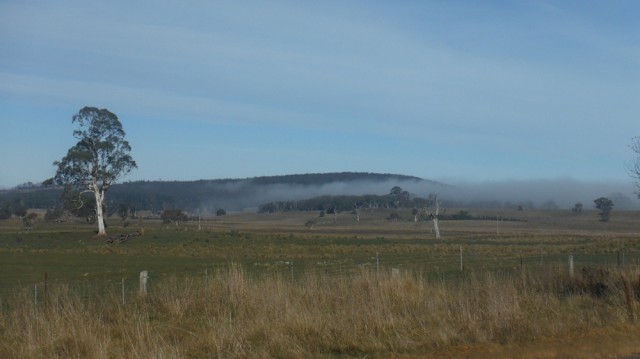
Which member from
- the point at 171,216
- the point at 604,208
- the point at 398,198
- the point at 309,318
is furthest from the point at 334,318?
the point at 398,198

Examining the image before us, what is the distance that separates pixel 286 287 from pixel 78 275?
52.7ft

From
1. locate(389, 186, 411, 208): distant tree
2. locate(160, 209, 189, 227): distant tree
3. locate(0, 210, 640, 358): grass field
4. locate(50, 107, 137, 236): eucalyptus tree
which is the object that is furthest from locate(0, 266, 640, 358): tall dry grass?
locate(389, 186, 411, 208): distant tree

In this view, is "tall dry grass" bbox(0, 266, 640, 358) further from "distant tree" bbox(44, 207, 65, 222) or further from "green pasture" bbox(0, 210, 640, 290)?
"distant tree" bbox(44, 207, 65, 222)

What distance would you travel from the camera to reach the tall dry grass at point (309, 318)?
12328 millimetres

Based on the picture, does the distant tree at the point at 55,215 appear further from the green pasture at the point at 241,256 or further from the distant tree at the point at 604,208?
the distant tree at the point at 604,208

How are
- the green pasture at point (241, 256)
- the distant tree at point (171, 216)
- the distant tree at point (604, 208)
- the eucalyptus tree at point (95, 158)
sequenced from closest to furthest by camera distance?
the green pasture at point (241, 256)
the eucalyptus tree at point (95, 158)
the distant tree at point (171, 216)
the distant tree at point (604, 208)

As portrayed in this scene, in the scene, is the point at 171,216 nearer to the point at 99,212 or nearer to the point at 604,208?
the point at 99,212

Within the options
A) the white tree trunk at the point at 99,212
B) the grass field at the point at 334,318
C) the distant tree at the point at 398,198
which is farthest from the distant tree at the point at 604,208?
the grass field at the point at 334,318

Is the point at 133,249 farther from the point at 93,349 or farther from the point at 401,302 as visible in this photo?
the point at 93,349

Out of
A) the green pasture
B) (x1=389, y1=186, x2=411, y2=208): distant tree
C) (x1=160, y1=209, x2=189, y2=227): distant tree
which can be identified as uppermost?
(x1=389, y1=186, x2=411, y2=208): distant tree

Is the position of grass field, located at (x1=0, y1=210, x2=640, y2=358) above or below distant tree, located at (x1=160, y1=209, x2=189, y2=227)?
below

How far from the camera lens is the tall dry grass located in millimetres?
12328

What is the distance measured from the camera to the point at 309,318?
14.0 meters

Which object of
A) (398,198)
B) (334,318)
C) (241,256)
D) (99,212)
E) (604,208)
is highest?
(398,198)
